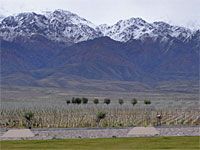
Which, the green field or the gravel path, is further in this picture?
the gravel path

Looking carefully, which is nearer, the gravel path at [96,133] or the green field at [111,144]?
the green field at [111,144]

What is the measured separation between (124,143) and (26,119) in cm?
2587

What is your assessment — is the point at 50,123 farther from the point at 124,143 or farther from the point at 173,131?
the point at 124,143

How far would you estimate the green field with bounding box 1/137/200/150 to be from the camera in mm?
40219

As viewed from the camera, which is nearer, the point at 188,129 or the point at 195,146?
the point at 195,146

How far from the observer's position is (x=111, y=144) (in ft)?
140

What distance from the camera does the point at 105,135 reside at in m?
52.2

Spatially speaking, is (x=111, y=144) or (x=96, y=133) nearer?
(x=111, y=144)

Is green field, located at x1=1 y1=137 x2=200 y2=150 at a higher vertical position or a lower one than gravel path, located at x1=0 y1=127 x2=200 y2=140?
higher

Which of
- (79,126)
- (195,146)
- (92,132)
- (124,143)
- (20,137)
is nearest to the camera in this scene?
(195,146)

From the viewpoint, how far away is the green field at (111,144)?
4022cm

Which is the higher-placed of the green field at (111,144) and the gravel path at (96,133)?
the green field at (111,144)

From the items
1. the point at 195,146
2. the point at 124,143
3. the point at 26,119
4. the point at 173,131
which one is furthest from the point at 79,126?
the point at 195,146

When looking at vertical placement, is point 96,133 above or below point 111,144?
below
